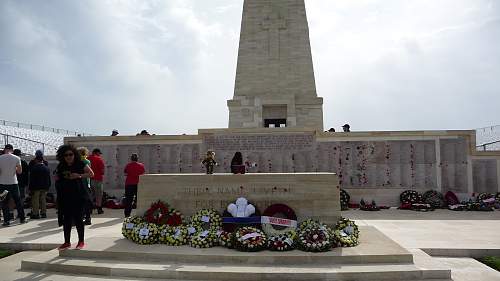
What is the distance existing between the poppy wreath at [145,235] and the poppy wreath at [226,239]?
4.19ft

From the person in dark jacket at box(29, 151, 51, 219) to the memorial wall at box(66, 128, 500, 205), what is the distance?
12.0 ft

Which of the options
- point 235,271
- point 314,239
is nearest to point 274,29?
point 314,239

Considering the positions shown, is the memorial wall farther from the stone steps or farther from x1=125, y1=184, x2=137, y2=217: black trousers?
the stone steps

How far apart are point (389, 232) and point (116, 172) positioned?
34.9ft

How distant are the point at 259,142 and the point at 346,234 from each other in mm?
7797

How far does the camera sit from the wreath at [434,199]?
1336cm

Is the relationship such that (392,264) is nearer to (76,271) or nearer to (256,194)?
(256,194)

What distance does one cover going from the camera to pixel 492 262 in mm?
6547

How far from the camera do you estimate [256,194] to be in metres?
7.91

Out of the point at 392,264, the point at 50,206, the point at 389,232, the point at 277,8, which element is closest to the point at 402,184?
the point at 389,232

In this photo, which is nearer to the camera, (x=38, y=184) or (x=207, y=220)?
(x=207, y=220)

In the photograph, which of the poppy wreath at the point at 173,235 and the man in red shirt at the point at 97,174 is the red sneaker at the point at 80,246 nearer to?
the poppy wreath at the point at 173,235

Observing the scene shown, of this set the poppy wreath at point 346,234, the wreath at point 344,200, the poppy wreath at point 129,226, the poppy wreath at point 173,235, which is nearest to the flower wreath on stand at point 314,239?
the poppy wreath at point 346,234

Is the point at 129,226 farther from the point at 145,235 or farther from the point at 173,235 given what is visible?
the point at 173,235
